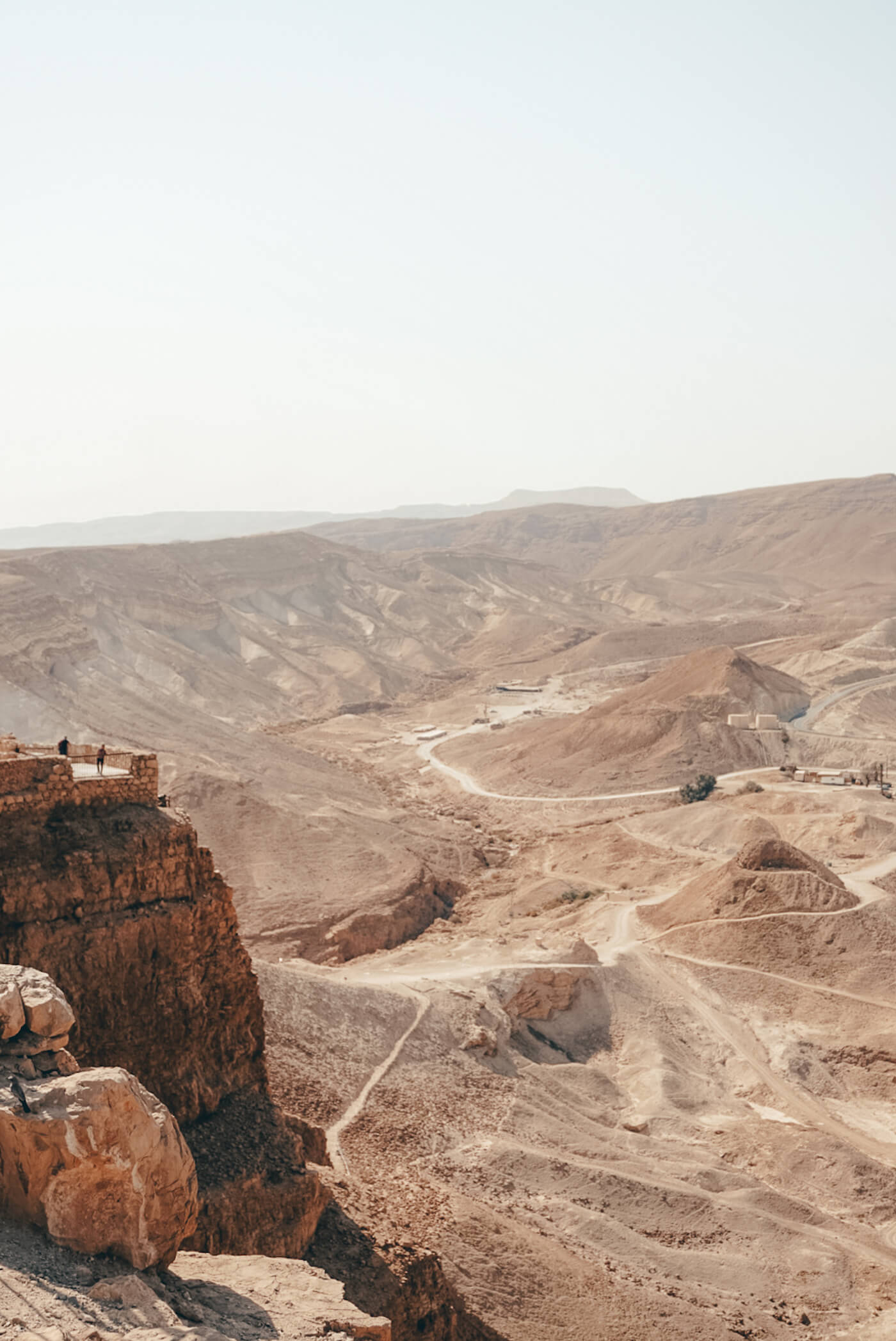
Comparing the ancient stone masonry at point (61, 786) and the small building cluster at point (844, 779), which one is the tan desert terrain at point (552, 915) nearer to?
the small building cluster at point (844, 779)

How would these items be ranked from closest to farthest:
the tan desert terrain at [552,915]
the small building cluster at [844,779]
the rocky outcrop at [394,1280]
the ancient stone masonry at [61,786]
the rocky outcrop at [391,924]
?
the ancient stone masonry at [61,786], the rocky outcrop at [394,1280], the tan desert terrain at [552,915], the rocky outcrop at [391,924], the small building cluster at [844,779]

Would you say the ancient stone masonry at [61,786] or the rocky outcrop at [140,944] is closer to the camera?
the rocky outcrop at [140,944]

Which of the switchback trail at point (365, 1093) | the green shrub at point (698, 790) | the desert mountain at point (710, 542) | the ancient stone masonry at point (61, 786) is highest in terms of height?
the desert mountain at point (710, 542)

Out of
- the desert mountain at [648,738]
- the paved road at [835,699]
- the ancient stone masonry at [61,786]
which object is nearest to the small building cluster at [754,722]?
the desert mountain at [648,738]

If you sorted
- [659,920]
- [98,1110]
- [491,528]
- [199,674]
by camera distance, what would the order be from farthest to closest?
[491,528] → [199,674] → [659,920] → [98,1110]

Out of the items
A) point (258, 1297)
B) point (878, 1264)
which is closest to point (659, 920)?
point (878, 1264)

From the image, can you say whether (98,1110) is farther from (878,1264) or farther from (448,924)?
(448,924)
